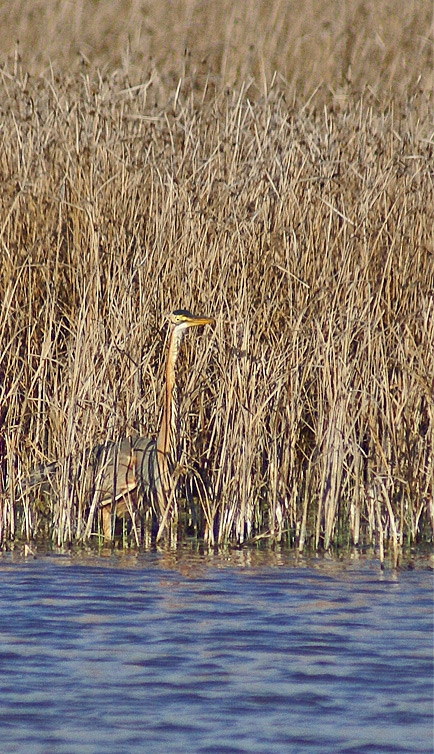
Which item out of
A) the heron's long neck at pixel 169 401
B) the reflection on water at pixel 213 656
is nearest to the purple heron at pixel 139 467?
the heron's long neck at pixel 169 401

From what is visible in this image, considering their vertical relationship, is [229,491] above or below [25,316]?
below

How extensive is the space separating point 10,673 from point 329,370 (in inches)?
87.8

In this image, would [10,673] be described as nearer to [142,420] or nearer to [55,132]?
[142,420]

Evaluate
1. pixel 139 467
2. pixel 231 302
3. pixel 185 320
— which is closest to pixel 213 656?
pixel 139 467

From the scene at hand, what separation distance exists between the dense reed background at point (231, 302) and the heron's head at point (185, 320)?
83mm

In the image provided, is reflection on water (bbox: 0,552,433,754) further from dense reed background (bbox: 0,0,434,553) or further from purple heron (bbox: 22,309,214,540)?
dense reed background (bbox: 0,0,434,553)

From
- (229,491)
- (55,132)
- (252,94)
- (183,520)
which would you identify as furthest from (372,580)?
(252,94)

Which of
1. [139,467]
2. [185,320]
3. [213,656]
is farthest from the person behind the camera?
[139,467]

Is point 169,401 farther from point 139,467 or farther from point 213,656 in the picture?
point 213,656

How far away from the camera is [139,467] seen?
20.6 feet

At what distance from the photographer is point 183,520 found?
6.50 m

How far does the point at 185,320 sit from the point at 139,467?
2.35 feet

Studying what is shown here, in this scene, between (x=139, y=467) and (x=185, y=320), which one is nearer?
(x=185, y=320)

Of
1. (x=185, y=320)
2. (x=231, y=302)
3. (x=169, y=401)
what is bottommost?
(x=169, y=401)
